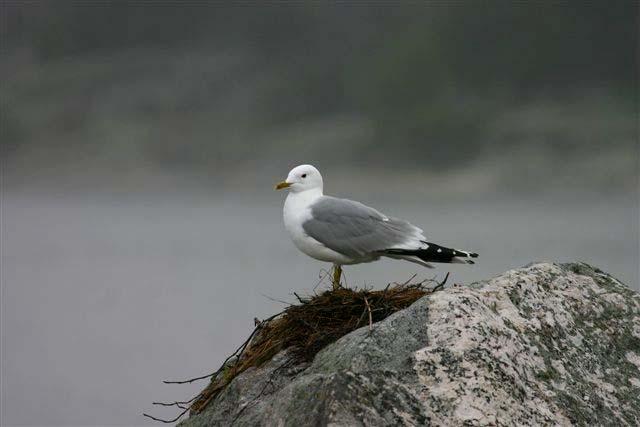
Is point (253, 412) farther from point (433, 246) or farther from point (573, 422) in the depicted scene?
point (433, 246)

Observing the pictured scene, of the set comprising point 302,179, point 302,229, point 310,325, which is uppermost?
point 302,179

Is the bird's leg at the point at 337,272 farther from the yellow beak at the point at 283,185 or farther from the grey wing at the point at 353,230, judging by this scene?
the yellow beak at the point at 283,185

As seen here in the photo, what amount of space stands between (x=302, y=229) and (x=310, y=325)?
2.78 metres

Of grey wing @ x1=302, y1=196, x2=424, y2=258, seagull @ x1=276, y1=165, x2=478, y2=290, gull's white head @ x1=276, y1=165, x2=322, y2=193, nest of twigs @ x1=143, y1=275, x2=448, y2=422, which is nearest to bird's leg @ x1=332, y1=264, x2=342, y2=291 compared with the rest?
seagull @ x1=276, y1=165, x2=478, y2=290

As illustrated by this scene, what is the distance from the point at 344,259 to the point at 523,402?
4460mm

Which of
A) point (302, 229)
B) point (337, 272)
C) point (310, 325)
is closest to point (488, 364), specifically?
point (310, 325)

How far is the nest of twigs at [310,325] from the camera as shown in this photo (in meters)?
6.59

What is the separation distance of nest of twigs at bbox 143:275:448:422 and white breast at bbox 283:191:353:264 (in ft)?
6.71

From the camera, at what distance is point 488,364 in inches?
206

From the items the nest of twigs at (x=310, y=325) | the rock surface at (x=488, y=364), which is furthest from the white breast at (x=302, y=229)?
the rock surface at (x=488, y=364)

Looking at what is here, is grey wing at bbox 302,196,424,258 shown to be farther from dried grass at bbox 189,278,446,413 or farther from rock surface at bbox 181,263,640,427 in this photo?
rock surface at bbox 181,263,640,427

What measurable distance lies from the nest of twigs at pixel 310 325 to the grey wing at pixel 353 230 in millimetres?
1996

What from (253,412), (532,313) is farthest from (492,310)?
(253,412)

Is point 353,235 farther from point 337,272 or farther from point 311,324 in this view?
point 311,324
